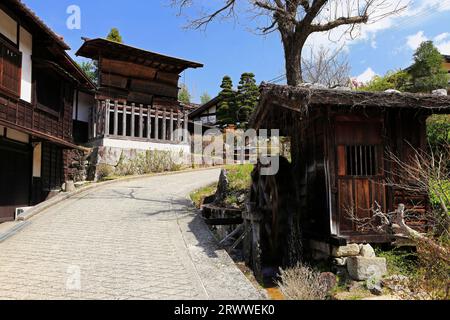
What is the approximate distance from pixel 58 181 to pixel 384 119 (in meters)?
15.4

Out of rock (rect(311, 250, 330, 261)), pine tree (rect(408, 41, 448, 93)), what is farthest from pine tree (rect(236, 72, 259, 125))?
rock (rect(311, 250, 330, 261))

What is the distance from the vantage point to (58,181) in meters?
18.2

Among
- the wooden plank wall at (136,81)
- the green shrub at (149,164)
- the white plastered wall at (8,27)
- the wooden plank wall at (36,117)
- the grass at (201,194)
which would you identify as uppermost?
the wooden plank wall at (136,81)

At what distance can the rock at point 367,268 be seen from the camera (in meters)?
6.71

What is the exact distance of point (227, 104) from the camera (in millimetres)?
35219

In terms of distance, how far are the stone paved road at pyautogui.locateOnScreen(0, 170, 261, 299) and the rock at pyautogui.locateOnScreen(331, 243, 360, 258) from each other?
78.6 inches

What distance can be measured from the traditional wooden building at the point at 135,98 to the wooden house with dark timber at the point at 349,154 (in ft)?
50.3

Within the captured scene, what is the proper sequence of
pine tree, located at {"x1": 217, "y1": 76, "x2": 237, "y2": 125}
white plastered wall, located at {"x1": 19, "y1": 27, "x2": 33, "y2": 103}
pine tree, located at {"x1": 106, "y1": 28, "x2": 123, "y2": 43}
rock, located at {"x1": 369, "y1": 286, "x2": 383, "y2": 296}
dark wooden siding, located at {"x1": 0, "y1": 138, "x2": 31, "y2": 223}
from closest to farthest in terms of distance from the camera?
rock, located at {"x1": 369, "y1": 286, "x2": 383, "y2": 296}
dark wooden siding, located at {"x1": 0, "y1": 138, "x2": 31, "y2": 223}
white plastered wall, located at {"x1": 19, "y1": 27, "x2": 33, "y2": 103}
pine tree, located at {"x1": 106, "y1": 28, "x2": 123, "y2": 43}
pine tree, located at {"x1": 217, "y1": 76, "x2": 237, "y2": 125}

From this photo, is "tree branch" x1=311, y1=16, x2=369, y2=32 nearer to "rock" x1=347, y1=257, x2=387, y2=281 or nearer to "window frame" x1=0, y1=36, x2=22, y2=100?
"rock" x1=347, y1=257, x2=387, y2=281

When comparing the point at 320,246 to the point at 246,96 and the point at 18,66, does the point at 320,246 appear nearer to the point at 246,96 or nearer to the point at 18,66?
the point at 18,66

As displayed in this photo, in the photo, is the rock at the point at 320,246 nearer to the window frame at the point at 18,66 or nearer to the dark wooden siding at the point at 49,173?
the window frame at the point at 18,66

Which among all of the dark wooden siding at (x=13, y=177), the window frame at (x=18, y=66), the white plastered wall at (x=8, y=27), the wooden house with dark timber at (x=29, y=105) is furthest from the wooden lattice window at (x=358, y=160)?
the white plastered wall at (x=8, y=27)

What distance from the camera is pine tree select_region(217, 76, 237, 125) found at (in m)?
34.6
